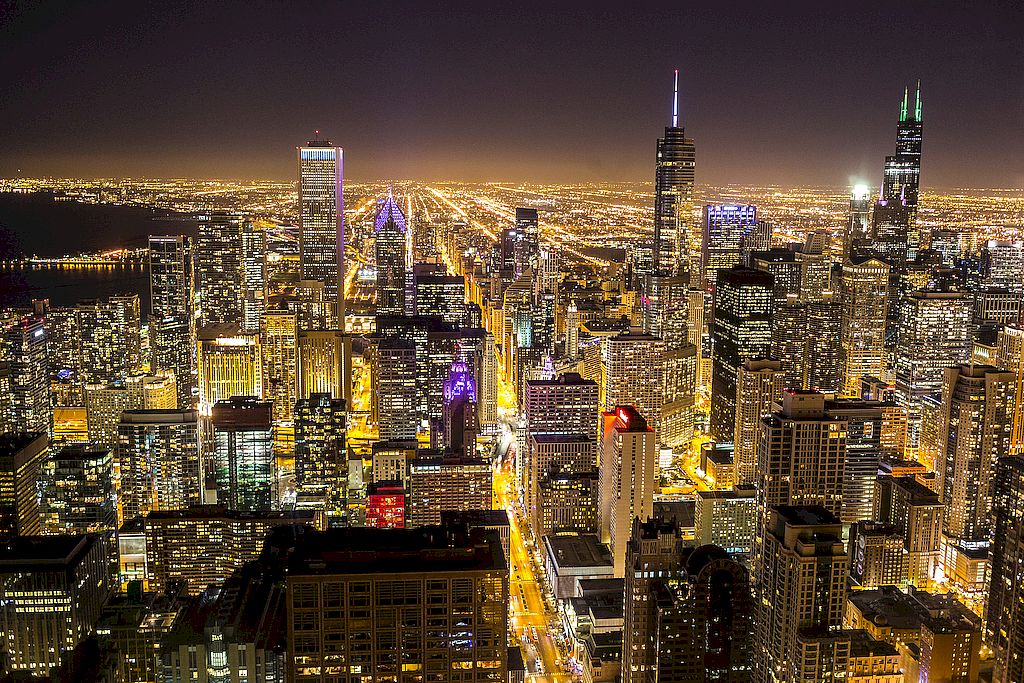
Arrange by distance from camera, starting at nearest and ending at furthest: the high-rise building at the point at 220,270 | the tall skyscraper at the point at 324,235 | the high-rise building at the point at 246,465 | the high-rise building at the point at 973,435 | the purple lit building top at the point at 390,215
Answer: the high-rise building at the point at 246,465 → the high-rise building at the point at 973,435 → the high-rise building at the point at 220,270 → the tall skyscraper at the point at 324,235 → the purple lit building top at the point at 390,215

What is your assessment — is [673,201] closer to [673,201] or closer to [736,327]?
[673,201]

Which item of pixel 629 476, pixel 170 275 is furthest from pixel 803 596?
pixel 170 275

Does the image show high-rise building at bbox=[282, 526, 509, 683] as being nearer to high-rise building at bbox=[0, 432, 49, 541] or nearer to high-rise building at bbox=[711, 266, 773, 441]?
high-rise building at bbox=[0, 432, 49, 541]

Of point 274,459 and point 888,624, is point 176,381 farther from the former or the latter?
point 888,624

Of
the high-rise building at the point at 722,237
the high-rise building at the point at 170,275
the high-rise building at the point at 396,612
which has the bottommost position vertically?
the high-rise building at the point at 396,612

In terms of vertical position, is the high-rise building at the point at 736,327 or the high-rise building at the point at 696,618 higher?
the high-rise building at the point at 736,327

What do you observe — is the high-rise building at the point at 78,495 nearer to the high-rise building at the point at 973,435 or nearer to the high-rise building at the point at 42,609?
the high-rise building at the point at 42,609

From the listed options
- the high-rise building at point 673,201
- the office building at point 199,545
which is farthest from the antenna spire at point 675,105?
the office building at point 199,545

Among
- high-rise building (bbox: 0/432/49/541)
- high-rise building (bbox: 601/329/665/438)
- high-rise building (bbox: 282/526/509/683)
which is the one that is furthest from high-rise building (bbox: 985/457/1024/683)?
high-rise building (bbox: 0/432/49/541)
